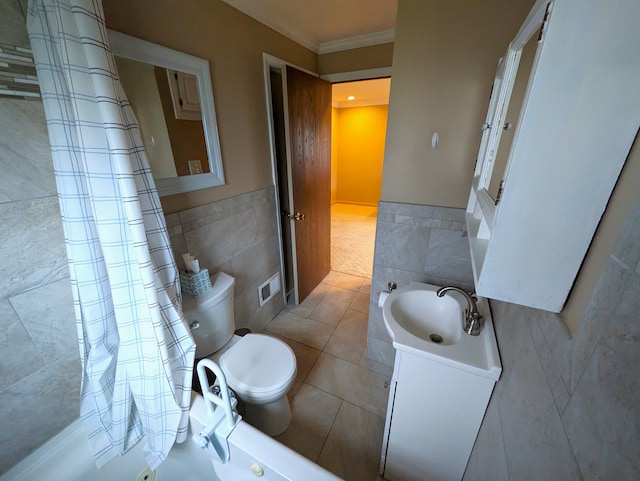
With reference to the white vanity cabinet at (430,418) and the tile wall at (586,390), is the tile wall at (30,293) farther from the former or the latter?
the tile wall at (586,390)

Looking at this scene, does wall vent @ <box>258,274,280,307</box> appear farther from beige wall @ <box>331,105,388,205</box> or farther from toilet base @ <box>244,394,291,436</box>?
beige wall @ <box>331,105,388,205</box>

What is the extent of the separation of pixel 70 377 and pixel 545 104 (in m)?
1.61

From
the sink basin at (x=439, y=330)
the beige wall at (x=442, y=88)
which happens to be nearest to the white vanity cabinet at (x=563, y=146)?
the sink basin at (x=439, y=330)

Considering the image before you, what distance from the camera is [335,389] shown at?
158 centimetres

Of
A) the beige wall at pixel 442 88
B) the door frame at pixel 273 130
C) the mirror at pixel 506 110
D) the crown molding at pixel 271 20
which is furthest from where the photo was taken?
the door frame at pixel 273 130

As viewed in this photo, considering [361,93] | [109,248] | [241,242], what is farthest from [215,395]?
[361,93]

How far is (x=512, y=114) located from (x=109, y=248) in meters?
1.28

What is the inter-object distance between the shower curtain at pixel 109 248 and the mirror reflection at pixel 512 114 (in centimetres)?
107

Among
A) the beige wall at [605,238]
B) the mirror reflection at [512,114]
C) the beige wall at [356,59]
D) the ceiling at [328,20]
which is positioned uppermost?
the ceiling at [328,20]

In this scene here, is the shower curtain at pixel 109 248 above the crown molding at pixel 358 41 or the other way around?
the other way around

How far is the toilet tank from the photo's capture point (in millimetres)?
1203

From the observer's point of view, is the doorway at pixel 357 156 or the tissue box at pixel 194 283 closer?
the tissue box at pixel 194 283

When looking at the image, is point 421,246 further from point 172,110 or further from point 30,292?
point 30,292

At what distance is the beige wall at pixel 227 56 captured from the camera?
1.06 meters
